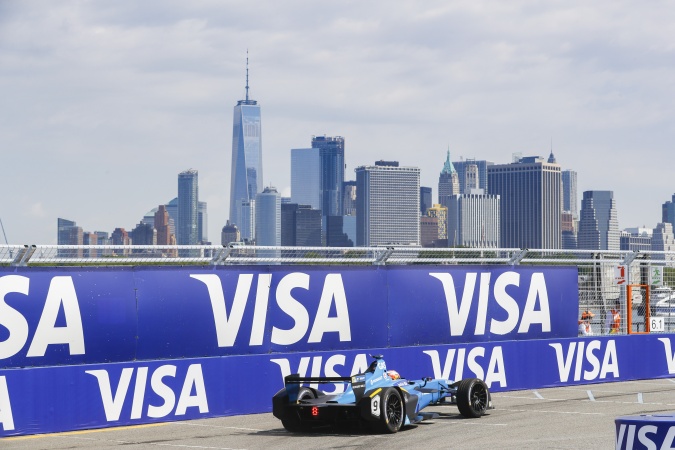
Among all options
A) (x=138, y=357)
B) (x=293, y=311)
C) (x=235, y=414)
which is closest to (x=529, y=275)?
(x=293, y=311)

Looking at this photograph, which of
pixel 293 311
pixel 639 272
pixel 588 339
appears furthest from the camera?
pixel 639 272

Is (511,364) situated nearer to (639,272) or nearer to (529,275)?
(529,275)

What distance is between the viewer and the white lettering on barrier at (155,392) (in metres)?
15.1

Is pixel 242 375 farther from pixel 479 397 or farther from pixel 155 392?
pixel 479 397

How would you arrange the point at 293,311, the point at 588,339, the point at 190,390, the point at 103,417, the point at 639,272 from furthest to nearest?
the point at 639,272, the point at 588,339, the point at 293,311, the point at 190,390, the point at 103,417

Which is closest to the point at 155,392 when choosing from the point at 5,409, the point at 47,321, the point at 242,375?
the point at 242,375

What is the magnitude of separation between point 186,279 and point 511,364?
21.4ft

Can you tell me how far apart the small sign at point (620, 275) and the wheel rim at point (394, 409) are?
32.9 feet

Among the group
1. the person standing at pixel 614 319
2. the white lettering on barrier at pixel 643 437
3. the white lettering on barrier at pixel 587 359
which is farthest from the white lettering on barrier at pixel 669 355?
the white lettering on barrier at pixel 643 437

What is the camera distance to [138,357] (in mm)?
15805

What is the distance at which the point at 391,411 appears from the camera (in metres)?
14.0

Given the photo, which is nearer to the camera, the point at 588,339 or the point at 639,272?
the point at 588,339

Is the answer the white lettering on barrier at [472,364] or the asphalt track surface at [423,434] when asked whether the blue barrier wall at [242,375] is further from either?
the asphalt track surface at [423,434]

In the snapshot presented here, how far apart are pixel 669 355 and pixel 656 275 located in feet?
6.33
